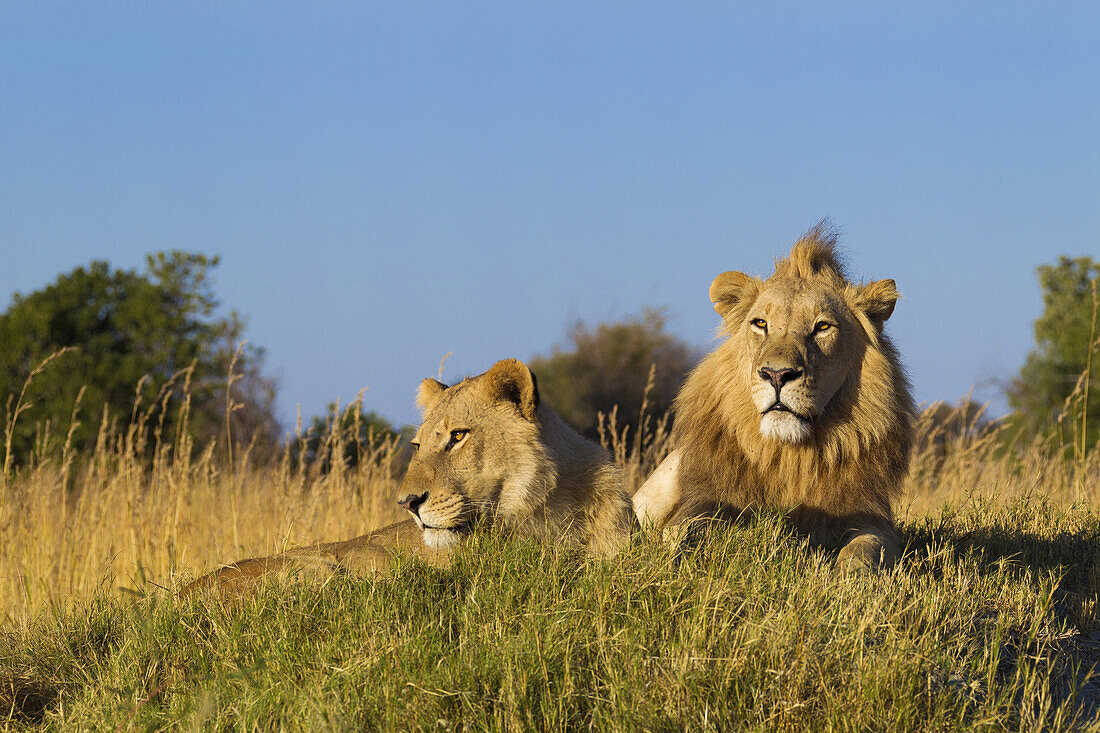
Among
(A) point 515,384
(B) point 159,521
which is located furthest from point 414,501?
(B) point 159,521

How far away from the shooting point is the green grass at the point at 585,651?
9.57 feet

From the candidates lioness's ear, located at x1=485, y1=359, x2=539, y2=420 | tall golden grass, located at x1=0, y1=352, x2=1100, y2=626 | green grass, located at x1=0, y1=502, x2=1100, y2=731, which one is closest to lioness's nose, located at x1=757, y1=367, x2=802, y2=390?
green grass, located at x1=0, y1=502, x2=1100, y2=731

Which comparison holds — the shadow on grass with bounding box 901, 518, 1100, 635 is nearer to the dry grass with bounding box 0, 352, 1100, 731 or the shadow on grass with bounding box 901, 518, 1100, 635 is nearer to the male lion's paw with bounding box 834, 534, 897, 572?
the dry grass with bounding box 0, 352, 1100, 731

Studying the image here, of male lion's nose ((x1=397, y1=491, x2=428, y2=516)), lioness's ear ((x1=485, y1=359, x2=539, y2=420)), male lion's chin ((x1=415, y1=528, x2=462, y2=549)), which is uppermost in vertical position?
lioness's ear ((x1=485, y1=359, x2=539, y2=420))

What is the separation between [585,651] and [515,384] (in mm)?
1395

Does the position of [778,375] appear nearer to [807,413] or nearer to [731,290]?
[807,413]

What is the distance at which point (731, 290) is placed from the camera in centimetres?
573

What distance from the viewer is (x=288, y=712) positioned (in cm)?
301

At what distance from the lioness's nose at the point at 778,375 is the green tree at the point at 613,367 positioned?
18.4 m

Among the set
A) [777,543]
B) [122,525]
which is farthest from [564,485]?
[122,525]

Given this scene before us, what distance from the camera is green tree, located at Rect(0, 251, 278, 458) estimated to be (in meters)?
19.5

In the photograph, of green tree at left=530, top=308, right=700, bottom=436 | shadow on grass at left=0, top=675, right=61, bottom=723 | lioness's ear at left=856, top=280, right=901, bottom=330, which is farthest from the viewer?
green tree at left=530, top=308, right=700, bottom=436

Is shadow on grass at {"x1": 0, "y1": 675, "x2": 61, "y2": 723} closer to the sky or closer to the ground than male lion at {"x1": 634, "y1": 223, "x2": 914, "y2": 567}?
closer to the ground

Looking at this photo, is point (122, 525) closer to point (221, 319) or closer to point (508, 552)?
point (508, 552)
